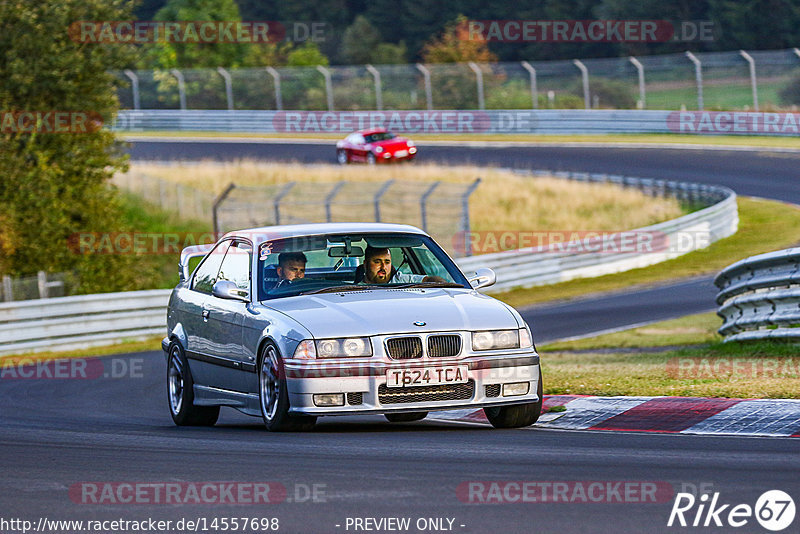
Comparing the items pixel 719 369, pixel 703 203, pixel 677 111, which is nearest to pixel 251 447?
pixel 719 369

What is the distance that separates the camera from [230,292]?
30.9ft

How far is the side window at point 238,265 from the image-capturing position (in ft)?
31.8

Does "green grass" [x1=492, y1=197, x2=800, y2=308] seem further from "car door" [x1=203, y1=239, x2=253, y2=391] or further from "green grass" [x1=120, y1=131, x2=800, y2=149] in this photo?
"car door" [x1=203, y1=239, x2=253, y2=391]

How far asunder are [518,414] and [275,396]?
1626mm

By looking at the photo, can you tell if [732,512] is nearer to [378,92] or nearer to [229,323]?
[229,323]

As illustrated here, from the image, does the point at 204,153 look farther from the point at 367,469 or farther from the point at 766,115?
the point at 367,469

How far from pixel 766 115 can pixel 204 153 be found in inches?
812

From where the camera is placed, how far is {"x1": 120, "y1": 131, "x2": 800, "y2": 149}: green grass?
4303cm

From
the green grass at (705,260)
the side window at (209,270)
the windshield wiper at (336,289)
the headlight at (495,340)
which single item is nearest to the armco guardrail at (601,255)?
the green grass at (705,260)

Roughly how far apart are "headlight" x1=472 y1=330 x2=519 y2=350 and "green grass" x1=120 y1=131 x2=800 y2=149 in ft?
112

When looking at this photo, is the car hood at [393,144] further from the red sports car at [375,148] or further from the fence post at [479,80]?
the fence post at [479,80]

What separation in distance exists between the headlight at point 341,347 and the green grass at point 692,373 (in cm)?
265

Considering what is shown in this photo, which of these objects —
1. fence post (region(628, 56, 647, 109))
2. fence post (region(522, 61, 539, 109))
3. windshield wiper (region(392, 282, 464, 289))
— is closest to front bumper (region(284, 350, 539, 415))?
windshield wiper (region(392, 282, 464, 289))

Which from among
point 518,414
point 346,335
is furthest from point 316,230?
point 518,414
